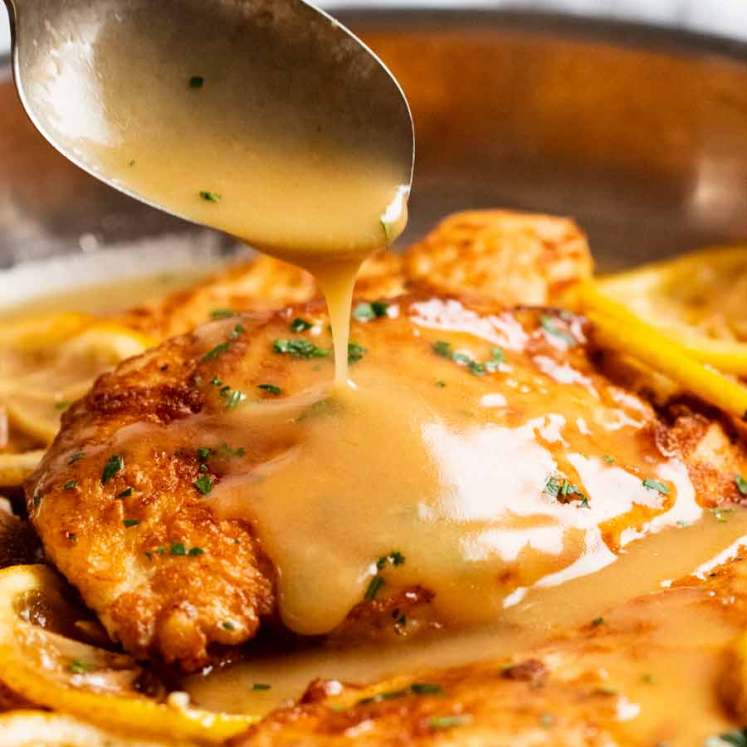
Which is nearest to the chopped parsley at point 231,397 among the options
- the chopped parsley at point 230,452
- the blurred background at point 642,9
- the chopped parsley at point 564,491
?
the chopped parsley at point 230,452

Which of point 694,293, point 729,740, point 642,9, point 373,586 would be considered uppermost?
point 642,9

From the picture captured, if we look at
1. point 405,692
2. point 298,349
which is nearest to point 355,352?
point 298,349

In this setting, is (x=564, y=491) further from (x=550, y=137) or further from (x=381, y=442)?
(x=550, y=137)

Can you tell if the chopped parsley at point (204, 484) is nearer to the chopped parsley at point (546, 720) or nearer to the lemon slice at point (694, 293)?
the chopped parsley at point (546, 720)

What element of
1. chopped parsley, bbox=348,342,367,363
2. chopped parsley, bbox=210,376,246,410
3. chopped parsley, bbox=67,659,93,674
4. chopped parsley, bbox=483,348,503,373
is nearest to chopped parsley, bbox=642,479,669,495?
chopped parsley, bbox=483,348,503,373

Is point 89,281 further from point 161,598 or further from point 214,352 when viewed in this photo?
point 161,598

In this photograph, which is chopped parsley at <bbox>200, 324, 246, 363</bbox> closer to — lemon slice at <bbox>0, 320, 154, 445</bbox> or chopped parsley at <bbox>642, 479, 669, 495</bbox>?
lemon slice at <bbox>0, 320, 154, 445</bbox>
